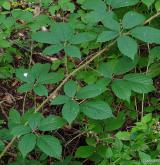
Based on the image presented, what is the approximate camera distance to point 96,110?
4.76ft

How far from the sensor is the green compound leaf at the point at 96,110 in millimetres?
1435

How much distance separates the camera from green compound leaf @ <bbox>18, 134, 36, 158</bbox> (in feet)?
4.47

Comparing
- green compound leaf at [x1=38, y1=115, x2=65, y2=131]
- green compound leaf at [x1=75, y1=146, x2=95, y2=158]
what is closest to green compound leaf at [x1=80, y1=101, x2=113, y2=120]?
green compound leaf at [x1=38, y1=115, x2=65, y2=131]

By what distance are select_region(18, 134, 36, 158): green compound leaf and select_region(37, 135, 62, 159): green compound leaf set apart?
1.4 inches

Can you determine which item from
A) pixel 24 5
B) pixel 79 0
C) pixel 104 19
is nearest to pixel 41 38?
pixel 104 19

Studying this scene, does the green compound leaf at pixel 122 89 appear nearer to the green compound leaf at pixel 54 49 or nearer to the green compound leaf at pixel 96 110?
the green compound leaf at pixel 96 110

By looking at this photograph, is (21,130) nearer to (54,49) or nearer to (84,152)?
(54,49)

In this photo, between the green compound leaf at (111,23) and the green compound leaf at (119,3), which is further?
the green compound leaf at (119,3)

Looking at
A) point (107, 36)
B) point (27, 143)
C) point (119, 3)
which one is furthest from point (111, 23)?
point (27, 143)

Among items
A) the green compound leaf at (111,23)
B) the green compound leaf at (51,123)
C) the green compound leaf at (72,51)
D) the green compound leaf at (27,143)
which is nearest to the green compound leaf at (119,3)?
the green compound leaf at (111,23)

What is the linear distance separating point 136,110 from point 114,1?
801 millimetres

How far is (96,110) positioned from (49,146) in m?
0.24

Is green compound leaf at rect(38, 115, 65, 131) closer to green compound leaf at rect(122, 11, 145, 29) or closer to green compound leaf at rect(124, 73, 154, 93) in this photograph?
green compound leaf at rect(124, 73, 154, 93)

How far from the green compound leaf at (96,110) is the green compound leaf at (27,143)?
233 mm
